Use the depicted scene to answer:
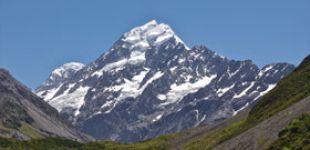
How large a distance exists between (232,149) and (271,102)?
48.0m

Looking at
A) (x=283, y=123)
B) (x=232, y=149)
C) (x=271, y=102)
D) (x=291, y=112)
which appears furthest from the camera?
(x=271, y=102)

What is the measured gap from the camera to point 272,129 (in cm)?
10031

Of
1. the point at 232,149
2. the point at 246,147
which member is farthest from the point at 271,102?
the point at 246,147

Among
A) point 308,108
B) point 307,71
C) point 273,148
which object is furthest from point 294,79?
point 273,148

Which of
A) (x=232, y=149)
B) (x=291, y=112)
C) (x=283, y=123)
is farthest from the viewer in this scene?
(x=232, y=149)

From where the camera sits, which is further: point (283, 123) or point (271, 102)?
point (271, 102)

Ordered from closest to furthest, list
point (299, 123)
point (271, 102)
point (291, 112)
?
point (299, 123)
point (291, 112)
point (271, 102)

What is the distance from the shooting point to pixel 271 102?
15962 cm

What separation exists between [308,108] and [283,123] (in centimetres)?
499

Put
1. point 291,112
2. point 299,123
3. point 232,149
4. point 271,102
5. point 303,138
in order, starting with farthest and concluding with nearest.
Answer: point 271,102, point 232,149, point 291,112, point 299,123, point 303,138

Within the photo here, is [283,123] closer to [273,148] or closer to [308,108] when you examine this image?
[308,108]

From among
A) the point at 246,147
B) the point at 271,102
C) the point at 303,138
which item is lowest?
the point at 303,138

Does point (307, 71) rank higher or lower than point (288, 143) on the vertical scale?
higher

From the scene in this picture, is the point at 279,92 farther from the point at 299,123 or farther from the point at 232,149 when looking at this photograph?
the point at 299,123
